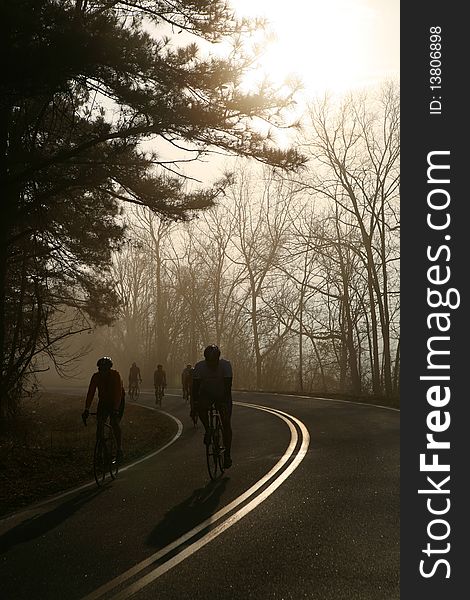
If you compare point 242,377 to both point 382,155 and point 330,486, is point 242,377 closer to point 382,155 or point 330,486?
point 382,155

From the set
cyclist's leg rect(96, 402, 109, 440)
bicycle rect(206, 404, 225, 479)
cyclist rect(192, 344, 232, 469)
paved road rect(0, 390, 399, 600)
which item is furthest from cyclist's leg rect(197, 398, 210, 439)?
cyclist's leg rect(96, 402, 109, 440)

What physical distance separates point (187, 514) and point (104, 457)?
3302 mm

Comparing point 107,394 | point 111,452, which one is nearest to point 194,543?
point 107,394

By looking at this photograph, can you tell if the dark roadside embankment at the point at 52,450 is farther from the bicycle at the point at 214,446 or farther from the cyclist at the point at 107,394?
the bicycle at the point at 214,446

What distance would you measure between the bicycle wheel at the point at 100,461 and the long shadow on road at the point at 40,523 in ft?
2.53

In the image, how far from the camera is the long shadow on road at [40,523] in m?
7.80

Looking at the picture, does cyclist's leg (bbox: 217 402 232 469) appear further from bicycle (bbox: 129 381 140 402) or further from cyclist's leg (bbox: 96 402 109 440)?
bicycle (bbox: 129 381 140 402)

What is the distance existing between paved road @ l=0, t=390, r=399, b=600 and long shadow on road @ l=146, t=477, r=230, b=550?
0.05 ft

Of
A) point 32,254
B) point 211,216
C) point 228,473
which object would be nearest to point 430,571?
point 228,473

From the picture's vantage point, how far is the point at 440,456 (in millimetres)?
8125

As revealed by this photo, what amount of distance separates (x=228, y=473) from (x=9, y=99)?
718cm

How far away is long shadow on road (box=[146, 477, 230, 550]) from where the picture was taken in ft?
24.3

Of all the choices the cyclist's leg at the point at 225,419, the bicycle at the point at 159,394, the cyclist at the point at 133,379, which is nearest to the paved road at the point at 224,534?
the cyclist's leg at the point at 225,419

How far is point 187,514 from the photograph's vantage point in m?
8.46
